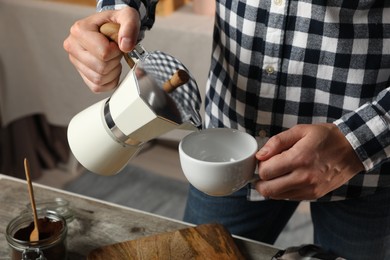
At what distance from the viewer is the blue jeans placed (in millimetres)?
951

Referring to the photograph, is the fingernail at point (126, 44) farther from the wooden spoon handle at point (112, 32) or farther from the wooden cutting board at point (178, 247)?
the wooden cutting board at point (178, 247)

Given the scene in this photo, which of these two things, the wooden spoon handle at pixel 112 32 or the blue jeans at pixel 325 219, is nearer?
the wooden spoon handle at pixel 112 32

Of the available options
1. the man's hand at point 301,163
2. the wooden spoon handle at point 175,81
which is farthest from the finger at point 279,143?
the wooden spoon handle at point 175,81

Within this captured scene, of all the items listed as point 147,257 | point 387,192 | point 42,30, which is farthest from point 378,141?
point 42,30

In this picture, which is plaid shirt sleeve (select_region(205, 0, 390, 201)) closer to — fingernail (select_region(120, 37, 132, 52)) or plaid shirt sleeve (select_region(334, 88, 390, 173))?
plaid shirt sleeve (select_region(334, 88, 390, 173))

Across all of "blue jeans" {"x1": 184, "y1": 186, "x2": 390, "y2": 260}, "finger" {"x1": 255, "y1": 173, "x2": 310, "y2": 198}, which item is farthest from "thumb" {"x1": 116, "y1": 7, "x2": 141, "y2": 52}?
"blue jeans" {"x1": 184, "y1": 186, "x2": 390, "y2": 260}

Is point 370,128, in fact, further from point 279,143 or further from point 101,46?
point 101,46

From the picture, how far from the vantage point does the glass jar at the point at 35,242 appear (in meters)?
0.77

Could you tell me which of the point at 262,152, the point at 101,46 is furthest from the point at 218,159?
the point at 101,46

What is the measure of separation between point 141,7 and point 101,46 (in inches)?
7.4

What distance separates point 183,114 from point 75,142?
184 mm

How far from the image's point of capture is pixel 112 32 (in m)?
0.80

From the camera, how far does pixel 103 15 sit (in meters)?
0.84

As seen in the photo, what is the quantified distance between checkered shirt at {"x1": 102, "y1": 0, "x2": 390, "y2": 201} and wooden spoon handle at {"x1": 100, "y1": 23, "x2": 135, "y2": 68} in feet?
0.46
